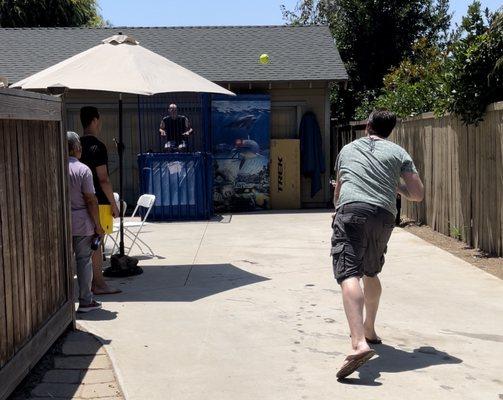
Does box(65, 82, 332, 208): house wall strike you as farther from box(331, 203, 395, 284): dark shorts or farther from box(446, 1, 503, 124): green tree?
box(331, 203, 395, 284): dark shorts

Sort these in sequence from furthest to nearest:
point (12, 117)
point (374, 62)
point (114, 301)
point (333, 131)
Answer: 1. point (374, 62)
2. point (333, 131)
3. point (114, 301)
4. point (12, 117)

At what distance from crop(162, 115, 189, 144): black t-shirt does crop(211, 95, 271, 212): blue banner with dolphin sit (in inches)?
48.9

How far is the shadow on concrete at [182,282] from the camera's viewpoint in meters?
6.91

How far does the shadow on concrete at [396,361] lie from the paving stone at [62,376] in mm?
1782

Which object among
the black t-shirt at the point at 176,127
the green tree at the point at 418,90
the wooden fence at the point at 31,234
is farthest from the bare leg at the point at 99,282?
the black t-shirt at the point at 176,127

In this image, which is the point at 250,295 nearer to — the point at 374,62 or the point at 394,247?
the point at 394,247

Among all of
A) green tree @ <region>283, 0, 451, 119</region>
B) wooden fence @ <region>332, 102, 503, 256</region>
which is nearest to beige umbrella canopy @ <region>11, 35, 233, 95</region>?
wooden fence @ <region>332, 102, 503, 256</region>

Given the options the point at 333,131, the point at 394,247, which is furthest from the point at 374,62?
the point at 394,247

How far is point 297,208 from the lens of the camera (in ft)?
50.9

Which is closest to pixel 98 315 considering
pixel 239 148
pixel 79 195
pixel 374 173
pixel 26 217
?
pixel 79 195

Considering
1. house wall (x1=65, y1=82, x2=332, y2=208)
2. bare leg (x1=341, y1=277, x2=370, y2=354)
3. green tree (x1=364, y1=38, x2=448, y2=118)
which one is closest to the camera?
bare leg (x1=341, y1=277, x2=370, y2=354)

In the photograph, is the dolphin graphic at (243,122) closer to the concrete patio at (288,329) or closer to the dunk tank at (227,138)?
the dunk tank at (227,138)

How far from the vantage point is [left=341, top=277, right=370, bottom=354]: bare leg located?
450 centimetres

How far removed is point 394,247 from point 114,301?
460cm
